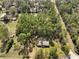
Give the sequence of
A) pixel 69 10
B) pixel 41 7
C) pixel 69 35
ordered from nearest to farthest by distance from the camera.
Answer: pixel 69 35
pixel 69 10
pixel 41 7

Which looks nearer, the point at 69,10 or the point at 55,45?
the point at 55,45

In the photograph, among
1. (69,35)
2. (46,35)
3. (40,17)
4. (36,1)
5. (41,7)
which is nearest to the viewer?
(46,35)

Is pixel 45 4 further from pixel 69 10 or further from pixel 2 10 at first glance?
pixel 2 10

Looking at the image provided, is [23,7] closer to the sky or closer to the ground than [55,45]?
closer to the sky

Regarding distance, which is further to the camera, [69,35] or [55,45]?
[69,35]

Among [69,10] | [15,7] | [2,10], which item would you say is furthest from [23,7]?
[69,10]

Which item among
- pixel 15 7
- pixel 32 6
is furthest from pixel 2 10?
pixel 32 6

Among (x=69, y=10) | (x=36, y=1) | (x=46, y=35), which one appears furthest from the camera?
(x=36, y=1)

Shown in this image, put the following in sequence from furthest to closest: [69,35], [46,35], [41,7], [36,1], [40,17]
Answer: [36,1] < [41,7] < [69,35] < [40,17] < [46,35]

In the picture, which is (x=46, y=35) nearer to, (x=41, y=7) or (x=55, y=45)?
(x=55, y=45)
